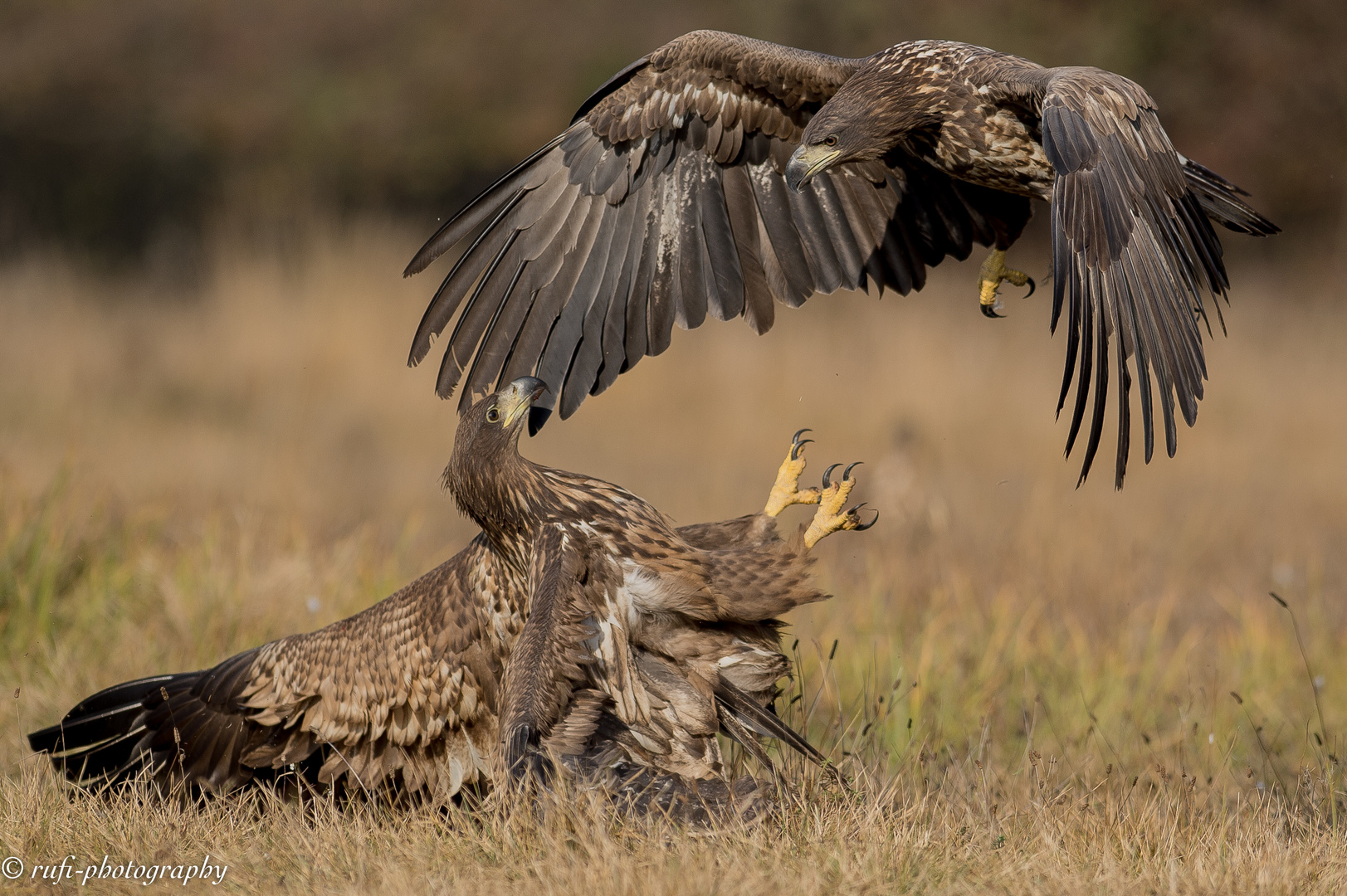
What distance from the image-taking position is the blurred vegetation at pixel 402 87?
1562 cm

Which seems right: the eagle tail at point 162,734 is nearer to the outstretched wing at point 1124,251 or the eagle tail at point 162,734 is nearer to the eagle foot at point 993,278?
the outstretched wing at point 1124,251

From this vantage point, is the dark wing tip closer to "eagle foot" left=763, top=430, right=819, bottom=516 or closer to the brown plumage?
the brown plumage

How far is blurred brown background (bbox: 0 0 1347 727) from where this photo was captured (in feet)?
19.4

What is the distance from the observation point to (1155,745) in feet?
15.9

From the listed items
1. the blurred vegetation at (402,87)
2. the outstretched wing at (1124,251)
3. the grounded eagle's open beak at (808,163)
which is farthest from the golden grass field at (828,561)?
the blurred vegetation at (402,87)

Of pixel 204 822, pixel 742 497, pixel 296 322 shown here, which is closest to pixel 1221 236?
pixel 742 497

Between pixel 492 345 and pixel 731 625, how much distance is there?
4.22 ft

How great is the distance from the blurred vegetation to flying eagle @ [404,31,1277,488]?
360 inches

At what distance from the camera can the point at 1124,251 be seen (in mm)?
3484

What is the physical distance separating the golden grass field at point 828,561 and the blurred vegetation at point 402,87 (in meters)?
2.06

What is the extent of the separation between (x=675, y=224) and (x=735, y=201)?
0.25 m

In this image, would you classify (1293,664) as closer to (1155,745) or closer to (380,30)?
(1155,745)

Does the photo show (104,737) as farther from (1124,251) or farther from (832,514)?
(1124,251)

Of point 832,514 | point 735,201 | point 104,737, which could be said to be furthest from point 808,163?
point 104,737
